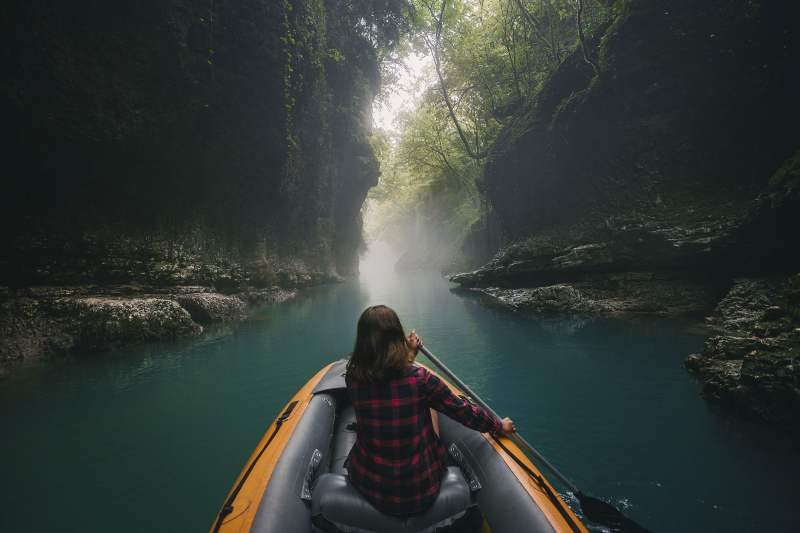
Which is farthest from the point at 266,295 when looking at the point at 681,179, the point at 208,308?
the point at 681,179

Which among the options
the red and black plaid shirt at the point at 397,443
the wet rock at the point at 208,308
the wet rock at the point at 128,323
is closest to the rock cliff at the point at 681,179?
the red and black plaid shirt at the point at 397,443

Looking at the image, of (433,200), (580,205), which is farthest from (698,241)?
(433,200)

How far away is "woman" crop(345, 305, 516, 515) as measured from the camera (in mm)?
1605

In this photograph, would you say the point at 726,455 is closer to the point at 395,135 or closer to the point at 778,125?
the point at 778,125

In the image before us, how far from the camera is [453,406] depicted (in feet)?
5.76

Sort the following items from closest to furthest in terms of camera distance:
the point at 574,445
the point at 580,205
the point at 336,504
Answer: the point at 336,504 < the point at 574,445 < the point at 580,205

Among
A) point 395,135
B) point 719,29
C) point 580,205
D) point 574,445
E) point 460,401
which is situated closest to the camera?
point 460,401

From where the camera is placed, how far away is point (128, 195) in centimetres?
835

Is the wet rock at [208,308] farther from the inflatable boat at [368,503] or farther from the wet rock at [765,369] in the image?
the wet rock at [765,369]

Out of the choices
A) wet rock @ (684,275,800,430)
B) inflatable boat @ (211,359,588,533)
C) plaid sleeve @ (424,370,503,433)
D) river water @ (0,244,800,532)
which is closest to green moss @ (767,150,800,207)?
river water @ (0,244,800,532)

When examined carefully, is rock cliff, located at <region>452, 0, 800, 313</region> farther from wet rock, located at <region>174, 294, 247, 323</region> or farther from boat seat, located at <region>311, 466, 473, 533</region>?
wet rock, located at <region>174, 294, 247, 323</region>

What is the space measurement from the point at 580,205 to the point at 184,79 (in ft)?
39.9

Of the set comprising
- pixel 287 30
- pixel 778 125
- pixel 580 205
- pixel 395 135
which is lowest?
pixel 580 205

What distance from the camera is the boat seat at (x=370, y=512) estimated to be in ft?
5.25
